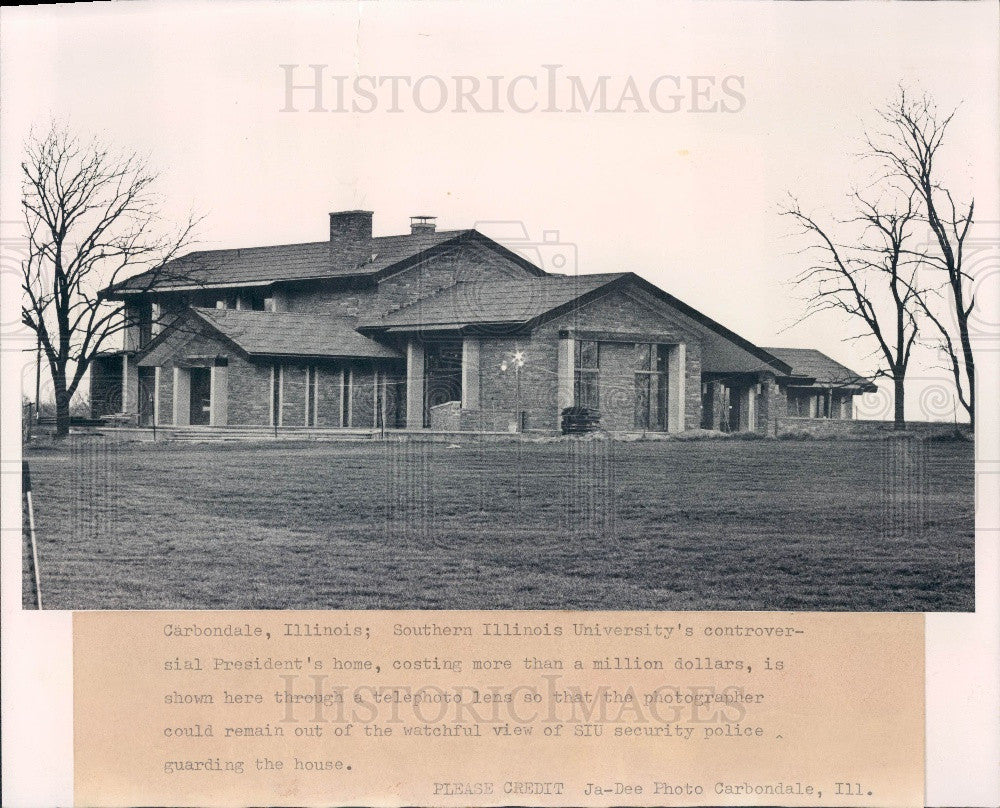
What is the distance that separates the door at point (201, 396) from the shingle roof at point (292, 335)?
37cm

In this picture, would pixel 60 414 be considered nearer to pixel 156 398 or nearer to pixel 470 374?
pixel 156 398

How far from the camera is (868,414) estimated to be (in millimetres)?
10406

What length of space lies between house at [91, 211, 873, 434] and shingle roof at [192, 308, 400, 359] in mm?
17

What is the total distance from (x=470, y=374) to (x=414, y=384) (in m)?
0.45

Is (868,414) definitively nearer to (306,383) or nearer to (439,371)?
(439,371)

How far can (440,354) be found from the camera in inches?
418

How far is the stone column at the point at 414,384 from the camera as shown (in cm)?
1065

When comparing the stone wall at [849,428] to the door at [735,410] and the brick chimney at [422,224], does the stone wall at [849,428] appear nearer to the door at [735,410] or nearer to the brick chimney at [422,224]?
the door at [735,410]

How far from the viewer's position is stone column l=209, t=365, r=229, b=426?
1058 centimetres

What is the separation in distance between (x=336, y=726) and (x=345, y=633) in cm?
65

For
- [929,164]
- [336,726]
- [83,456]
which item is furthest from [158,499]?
[929,164]

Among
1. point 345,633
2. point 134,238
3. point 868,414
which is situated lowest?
point 345,633

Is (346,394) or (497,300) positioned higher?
(497,300)

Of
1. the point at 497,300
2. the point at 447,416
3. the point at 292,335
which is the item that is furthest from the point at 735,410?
the point at 292,335
